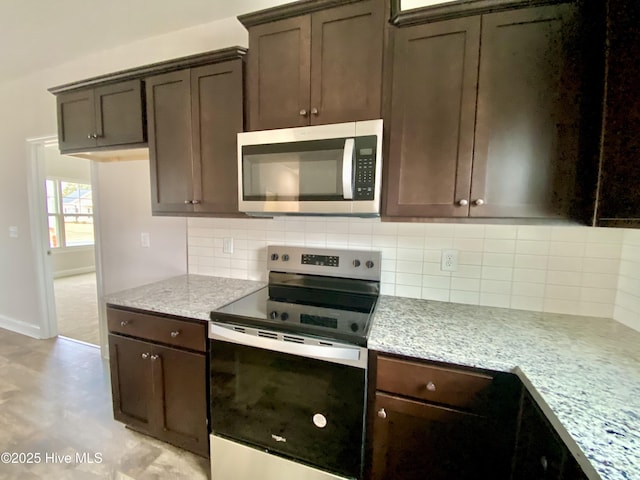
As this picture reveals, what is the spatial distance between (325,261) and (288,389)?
748 mm

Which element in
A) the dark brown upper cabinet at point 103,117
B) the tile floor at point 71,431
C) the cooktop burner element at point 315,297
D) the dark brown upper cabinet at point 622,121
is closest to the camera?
the dark brown upper cabinet at point 622,121

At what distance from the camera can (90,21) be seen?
1.96 meters

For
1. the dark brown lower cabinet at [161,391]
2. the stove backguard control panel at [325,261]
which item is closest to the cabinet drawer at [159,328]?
the dark brown lower cabinet at [161,391]

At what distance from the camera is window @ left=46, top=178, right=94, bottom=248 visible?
5605 mm

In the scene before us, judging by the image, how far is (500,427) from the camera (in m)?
1.00

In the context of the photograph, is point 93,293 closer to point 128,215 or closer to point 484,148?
point 128,215

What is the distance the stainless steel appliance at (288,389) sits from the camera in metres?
1.17

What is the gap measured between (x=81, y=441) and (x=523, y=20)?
3.15m

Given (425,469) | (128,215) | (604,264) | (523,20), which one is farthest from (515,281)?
(128,215)

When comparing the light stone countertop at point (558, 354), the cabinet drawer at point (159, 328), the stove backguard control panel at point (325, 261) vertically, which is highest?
the stove backguard control panel at point (325, 261)

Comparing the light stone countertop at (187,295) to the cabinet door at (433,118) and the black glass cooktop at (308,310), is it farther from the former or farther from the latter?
the cabinet door at (433,118)

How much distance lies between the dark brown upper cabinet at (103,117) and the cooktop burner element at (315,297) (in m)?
1.17

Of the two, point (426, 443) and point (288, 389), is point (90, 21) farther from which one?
point (426, 443)

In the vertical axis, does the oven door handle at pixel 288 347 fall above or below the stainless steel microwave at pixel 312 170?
below
